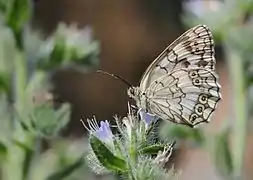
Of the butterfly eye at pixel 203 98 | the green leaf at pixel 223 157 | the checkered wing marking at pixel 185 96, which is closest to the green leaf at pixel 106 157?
the checkered wing marking at pixel 185 96

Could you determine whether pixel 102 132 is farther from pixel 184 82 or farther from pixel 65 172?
pixel 65 172

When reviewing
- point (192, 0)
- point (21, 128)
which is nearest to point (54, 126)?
point (21, 128)

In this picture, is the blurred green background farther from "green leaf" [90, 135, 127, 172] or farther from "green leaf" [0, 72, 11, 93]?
"green leaf" [90, 135, 127, 172]

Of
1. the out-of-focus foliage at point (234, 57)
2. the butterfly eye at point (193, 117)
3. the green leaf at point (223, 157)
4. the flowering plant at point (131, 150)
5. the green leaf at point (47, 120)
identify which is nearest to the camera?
the flowering plant at point (131, 150)

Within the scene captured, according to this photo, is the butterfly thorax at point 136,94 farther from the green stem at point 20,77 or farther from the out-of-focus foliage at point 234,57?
the out-of-focus foliage at point 234,57

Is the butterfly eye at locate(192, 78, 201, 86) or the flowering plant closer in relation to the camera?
the flowering plant

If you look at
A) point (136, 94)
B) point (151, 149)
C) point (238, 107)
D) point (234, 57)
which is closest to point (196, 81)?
point (136, 94)

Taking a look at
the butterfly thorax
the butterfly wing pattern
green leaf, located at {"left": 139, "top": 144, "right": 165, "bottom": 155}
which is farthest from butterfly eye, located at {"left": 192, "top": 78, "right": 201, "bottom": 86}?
green leaf, located at {"left": 139, "top": 144, "right": 165, "bottom": 155}
